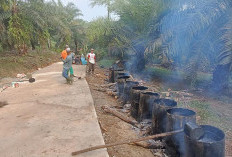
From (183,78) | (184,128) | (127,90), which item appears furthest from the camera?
(183,78)

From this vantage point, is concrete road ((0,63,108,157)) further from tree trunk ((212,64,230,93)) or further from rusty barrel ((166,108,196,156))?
tree trunk ((212,64,230,93))

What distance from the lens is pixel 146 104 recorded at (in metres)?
4.57

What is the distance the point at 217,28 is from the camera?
6.84 metres

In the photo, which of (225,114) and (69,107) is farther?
(225,114)

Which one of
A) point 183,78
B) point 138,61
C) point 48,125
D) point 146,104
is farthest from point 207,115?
point 138,61

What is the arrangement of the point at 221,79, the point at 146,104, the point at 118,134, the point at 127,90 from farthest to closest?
1. the point at 221,79
2. the point at 127,90
3. the point at 146,104
4. the point at 118,134

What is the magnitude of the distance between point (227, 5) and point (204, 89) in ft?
12.0

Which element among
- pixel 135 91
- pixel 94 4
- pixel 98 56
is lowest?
pixel 135 91

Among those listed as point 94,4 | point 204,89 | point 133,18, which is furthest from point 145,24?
point 94,4

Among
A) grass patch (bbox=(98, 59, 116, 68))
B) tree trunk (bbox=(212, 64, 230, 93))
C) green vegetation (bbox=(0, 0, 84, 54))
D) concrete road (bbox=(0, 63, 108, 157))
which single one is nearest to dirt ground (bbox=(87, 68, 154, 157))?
concrete road (bbox=(0, 63, 108, 157))

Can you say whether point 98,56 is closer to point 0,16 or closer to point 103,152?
point 0,16

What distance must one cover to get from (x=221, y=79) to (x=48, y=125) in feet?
22.7

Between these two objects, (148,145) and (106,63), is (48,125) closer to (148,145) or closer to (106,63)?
(148,145)

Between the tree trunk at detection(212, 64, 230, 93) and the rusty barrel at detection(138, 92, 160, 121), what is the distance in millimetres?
4437
